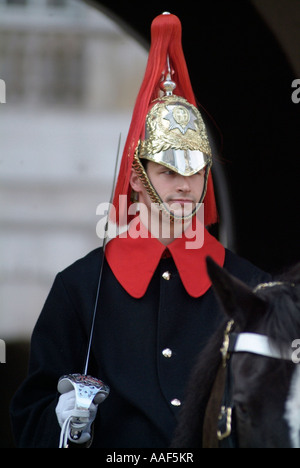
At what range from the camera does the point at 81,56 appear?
3.17 metres

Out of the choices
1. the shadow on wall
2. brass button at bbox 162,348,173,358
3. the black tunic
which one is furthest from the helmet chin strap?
the shadow on wall

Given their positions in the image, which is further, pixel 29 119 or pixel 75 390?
pixel 29 119

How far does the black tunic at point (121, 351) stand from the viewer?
2.14 metres

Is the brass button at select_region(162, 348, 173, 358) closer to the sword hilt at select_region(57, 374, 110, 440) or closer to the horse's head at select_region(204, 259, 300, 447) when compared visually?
the sword hilt at select_region(57, 374, 110, 440)

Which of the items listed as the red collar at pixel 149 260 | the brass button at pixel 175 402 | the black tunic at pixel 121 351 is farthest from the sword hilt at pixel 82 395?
the red collar at pixel 149 260

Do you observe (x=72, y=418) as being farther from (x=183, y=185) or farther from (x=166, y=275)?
(x=183, y=185)

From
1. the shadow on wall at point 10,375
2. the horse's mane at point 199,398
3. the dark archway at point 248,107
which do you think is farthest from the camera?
the shadow on wall at point 10,375

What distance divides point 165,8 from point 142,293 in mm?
1165

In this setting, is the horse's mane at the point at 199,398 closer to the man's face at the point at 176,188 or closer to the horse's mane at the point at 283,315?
the horse's mane at the point at 283,315

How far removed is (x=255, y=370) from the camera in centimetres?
152

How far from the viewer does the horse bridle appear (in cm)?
151
